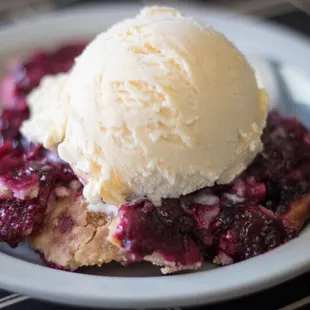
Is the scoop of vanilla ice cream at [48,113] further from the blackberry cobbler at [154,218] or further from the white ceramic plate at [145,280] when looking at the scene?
the white ceramic plate at [145,280]

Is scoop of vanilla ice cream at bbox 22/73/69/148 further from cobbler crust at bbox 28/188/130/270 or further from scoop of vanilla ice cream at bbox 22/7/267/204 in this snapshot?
cobbler crust at bbox 28/188/130/270

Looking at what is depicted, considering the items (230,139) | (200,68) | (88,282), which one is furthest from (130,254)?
(200,68)

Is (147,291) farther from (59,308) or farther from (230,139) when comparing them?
(230,139)

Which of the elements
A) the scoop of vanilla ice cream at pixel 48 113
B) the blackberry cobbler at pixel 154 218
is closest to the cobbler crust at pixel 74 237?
the blackberry cobbler at pixel 154 218

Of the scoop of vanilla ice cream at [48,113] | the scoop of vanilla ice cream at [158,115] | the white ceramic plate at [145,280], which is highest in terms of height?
the scoop of vanilla ice cream at [158,115]

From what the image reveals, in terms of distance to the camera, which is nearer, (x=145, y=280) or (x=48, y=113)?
(x=145, y=280)

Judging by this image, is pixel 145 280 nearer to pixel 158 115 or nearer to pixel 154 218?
pixel 154 218

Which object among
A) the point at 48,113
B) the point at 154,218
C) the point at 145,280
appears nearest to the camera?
the point at 145,280

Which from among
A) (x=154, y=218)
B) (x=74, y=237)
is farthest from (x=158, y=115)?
(x=74, y=237)
